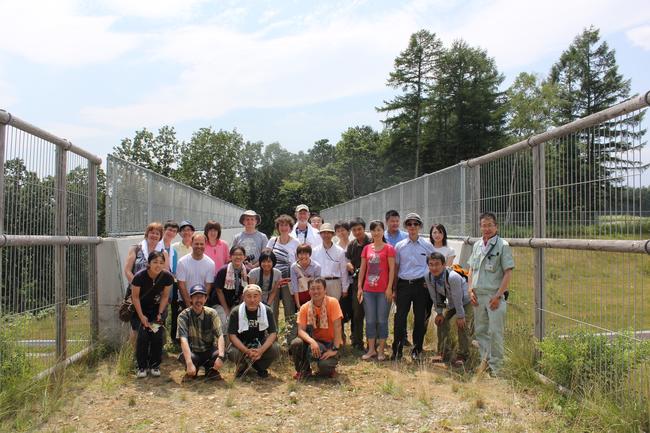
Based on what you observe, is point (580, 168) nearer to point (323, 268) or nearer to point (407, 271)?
point (407, 271)

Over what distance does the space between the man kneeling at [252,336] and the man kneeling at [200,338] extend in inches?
7.1

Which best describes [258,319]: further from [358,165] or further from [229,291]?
[358,165]

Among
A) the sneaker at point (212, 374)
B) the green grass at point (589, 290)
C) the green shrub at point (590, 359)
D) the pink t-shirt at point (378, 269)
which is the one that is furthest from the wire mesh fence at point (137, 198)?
the green shrub at point (590, 359)

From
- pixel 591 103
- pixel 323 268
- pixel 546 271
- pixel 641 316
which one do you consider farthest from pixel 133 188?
pixel 591 103

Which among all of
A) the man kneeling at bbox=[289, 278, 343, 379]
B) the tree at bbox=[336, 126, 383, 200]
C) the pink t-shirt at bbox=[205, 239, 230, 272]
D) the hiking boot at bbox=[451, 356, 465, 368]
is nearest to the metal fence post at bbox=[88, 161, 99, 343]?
the pink t-shirt at bbox=[205, 239, 230, 272]

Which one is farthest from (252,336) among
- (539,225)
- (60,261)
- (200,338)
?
(539,225)

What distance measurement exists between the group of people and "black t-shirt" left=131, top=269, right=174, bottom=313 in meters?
0.01

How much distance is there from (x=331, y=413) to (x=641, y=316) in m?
2.62

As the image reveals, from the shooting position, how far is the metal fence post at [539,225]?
5695mm

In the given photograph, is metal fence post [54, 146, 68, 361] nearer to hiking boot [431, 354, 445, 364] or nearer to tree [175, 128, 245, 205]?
hiking boot [431, 354, 445, 364]

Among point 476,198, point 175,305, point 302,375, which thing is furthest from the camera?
point 476,198

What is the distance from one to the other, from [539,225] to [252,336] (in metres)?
3.25

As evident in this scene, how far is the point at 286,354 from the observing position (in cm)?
736

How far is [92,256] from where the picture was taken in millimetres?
7246
